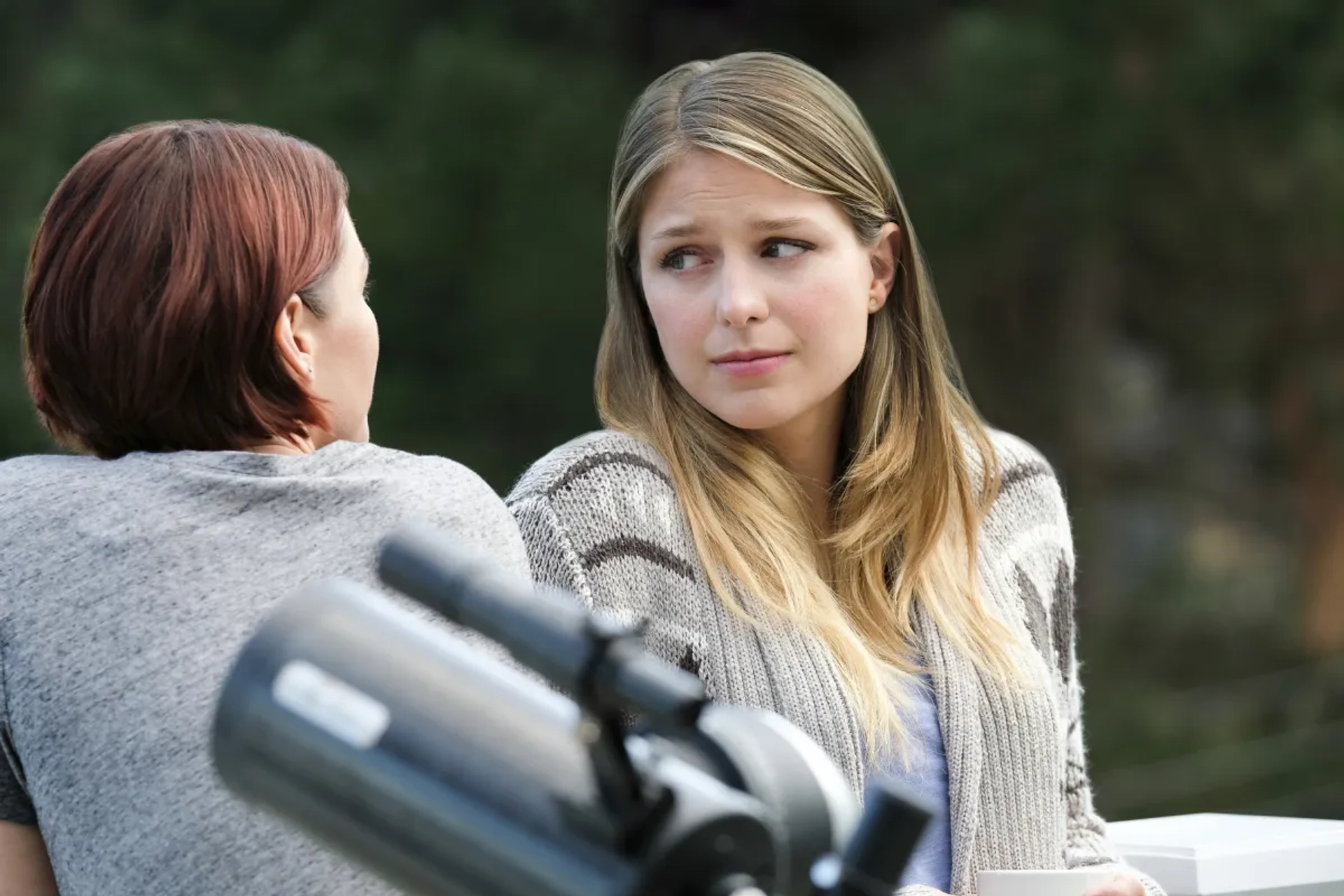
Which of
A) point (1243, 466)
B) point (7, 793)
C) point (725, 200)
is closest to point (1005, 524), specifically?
Answer: point (725, 200)

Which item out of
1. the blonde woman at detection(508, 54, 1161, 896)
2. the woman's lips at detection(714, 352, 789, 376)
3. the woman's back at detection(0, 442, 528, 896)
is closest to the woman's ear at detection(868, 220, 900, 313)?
the blonde woman at detection(508, 54, 1161, 896)

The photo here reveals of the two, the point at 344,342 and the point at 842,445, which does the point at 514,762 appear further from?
the point at 842,445

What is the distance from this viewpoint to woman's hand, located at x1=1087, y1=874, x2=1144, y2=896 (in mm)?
1764

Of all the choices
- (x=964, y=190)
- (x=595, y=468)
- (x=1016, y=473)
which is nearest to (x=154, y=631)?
(x=595, y=468)

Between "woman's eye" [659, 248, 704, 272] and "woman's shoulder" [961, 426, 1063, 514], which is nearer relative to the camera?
"woman's eye" [659, 248, 704, 272]

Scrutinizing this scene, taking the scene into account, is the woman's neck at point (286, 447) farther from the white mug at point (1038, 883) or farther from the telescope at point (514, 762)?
the white mug at point (1038, 883)

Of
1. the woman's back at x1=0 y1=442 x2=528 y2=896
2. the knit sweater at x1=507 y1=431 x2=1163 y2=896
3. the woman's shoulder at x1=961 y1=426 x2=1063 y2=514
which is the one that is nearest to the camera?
the woman's back at x1=0 y1=442 x2=528 y2=896

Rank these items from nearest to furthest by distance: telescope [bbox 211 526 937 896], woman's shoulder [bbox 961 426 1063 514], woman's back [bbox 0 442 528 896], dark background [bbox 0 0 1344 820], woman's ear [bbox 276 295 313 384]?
telescope [bbox 211 526 937 896] < woman's back [bbox 0 442 528 896] < woman's ear [bbox 276 295 313 384] < woman's shoulder [bbox 961 426 1063 514] < dark background [bbox 0 0 1344 820]

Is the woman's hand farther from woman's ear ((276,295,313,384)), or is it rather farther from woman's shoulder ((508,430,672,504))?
woman's ear ((276,295,313,384))

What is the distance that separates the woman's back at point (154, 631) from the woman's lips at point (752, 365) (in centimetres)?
65

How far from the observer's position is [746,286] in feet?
6.39

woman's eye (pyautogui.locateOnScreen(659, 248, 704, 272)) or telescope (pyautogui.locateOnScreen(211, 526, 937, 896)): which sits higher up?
woman's eye (pyautogui.locateOnScreen(659, 248, 704, 272))

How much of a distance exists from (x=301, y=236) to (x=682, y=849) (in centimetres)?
75

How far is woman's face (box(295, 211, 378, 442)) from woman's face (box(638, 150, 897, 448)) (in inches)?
20.2
